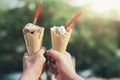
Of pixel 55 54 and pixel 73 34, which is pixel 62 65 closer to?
pixel 55 54

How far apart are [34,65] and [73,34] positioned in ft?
4.32

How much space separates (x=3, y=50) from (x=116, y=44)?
0.97 m

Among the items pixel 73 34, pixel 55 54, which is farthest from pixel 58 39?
pixel 73 34

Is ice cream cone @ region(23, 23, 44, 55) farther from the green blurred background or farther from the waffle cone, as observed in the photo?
the green blurred background

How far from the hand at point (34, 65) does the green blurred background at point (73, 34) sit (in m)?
1.17

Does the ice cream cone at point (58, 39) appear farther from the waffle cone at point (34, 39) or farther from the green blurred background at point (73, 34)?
the green blurred background at point (73, 34)

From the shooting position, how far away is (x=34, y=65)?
177 centimetres

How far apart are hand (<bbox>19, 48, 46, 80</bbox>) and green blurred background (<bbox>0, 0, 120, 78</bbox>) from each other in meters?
1.17

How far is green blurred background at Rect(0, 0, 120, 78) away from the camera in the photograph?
2996mm

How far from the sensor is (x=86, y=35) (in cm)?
307

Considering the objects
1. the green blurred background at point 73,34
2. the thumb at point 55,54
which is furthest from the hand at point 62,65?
the green blurred background at point 73,34

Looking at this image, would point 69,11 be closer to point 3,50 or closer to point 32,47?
point 3,50

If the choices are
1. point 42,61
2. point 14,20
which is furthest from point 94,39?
point 42,61

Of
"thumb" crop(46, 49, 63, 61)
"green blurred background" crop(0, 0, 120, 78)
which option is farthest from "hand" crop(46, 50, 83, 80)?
"green blurred background" crop(0, 0, 120, 78)
